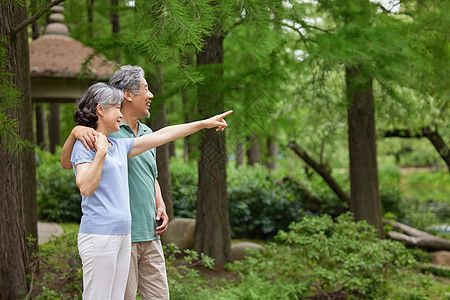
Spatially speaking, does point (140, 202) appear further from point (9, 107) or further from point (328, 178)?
point (328, 178)

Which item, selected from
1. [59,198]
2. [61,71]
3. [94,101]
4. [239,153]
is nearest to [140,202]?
[94,101]

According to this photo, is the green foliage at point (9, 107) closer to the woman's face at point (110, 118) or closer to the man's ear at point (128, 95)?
the man's ear at point (128, 95)

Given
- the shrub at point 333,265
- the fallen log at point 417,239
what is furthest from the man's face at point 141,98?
the fallen log at point 417,239

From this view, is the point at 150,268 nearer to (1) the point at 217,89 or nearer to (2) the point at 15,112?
(2) the point at 15,112

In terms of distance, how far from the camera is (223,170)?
6879mm

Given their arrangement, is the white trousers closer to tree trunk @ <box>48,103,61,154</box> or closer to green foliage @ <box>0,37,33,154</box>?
green foliage @ <box>0,37,33,154</box>

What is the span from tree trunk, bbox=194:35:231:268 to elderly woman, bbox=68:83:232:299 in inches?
144

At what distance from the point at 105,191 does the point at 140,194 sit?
411 mm

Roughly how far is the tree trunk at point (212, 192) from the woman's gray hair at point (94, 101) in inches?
144

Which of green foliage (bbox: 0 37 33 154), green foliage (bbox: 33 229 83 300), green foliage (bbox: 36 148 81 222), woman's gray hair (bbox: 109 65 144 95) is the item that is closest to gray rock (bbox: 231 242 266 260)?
green foliage (bbox: 33 229 83 300)

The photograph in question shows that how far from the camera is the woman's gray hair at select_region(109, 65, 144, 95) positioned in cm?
297

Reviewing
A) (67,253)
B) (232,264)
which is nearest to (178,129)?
(67,253)

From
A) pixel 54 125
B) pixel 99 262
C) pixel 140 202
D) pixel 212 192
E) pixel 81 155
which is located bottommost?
pixel 99 262

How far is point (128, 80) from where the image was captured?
296 centimetres
